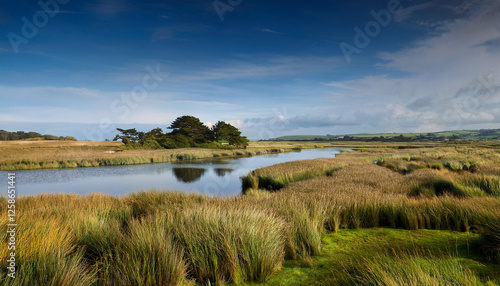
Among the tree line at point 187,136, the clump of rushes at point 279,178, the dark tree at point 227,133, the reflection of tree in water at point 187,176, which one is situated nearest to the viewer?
the clump of rushes at point 279,178

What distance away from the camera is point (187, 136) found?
5350 centimetres

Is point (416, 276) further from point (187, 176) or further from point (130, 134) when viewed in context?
point (130, 134)

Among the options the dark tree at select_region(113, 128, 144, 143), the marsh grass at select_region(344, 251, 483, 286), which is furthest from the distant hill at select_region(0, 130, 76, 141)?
the marsh grass at select_region(344, 251, 483, 286)

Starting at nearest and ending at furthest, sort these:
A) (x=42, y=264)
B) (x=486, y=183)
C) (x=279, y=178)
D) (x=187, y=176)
A: 1. (x=42, y=264)
2. (x=486, y=183)
3. (x=279, y=178)
4. (x=187, y=176)

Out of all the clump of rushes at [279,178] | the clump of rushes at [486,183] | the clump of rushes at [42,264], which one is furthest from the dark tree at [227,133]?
the clump of rushes at [42,264]

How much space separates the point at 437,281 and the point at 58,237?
432 centimetres

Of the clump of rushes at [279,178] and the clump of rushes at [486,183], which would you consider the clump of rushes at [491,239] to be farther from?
the clump of rushes at [279,178]

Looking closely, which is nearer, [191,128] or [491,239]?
[491,239]

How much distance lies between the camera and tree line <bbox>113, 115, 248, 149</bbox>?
45062 mm

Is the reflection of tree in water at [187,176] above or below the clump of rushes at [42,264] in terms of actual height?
below

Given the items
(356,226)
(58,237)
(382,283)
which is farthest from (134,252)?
(356,226)

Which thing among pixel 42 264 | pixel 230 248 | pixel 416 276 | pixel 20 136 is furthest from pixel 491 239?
pixel 20 136

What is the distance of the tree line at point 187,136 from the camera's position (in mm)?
45062

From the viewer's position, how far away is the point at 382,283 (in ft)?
7.38
